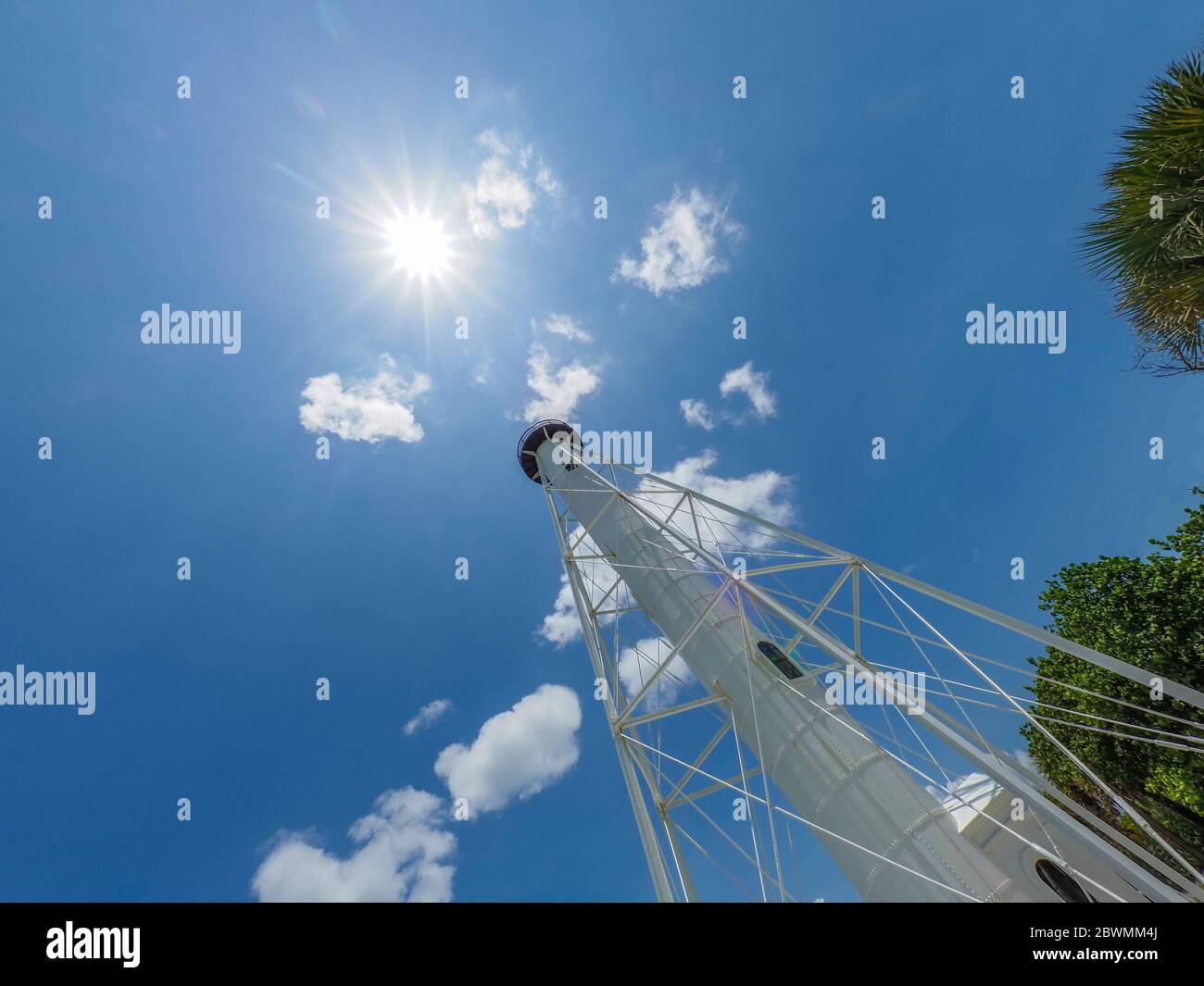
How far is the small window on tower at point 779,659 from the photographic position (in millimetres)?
7371

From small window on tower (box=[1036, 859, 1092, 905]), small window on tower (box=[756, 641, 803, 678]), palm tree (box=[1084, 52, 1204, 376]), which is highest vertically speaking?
palm tree (box=[1084, 52, 1204, 376])

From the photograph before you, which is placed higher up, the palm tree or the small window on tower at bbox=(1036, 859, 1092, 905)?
the palm tree

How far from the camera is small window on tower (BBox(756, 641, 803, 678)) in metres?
7.37

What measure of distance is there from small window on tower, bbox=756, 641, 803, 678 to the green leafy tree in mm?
5579

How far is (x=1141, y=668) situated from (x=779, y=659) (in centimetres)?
867

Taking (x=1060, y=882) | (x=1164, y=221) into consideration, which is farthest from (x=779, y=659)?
(x=1164, y=221)

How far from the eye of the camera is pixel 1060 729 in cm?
1311

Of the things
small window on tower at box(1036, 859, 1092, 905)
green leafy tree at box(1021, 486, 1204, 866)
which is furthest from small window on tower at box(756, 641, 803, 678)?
green leafy tree at box(1021, 486, 1204, 866)

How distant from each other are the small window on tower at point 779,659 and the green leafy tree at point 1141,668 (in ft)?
18.3

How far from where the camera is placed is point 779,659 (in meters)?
7.59

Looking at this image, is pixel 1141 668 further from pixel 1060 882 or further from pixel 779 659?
pixel 779 659

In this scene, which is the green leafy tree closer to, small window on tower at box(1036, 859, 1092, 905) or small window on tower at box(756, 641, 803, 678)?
small window on tower at box(1036, 859, 1092, 905)

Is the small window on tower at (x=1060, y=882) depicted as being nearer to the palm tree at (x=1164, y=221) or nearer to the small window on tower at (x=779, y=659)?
the small window on tower at (x=779, y=659)
